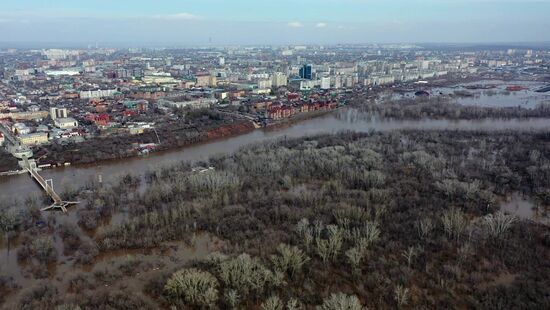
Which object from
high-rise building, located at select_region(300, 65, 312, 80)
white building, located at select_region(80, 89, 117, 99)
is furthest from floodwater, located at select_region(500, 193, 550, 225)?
high-rise building, located at select_region(300, 65, 312, 80)

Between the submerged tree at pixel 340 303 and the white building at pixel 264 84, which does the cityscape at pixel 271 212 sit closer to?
the submerged tree at pixel 340 303

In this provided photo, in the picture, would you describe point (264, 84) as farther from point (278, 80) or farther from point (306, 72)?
point (306, 72)

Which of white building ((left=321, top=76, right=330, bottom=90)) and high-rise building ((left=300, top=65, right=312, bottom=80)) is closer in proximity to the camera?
white building ((left=321, top=76, right=330, bottom=90))

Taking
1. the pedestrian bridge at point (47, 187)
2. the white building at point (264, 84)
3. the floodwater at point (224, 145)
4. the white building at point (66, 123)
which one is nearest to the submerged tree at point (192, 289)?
the pedestrian bridge at point (47, 187)

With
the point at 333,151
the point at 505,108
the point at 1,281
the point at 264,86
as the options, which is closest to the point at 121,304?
the point at 1,281

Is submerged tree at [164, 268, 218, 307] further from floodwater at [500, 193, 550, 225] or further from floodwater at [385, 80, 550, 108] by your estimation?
floodwater at [385, 80, 550, 108]

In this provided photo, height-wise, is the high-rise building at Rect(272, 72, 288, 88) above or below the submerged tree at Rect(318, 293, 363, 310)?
above

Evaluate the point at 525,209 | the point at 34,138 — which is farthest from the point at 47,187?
the point at 525,209

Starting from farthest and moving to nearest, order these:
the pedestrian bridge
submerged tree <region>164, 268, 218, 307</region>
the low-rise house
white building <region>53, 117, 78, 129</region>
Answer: white building <region>53, 117, 78, 129</region> < the low-rise house < the pedestrian bridge < submerged tree <region>164, 268, 218, 307</region>
